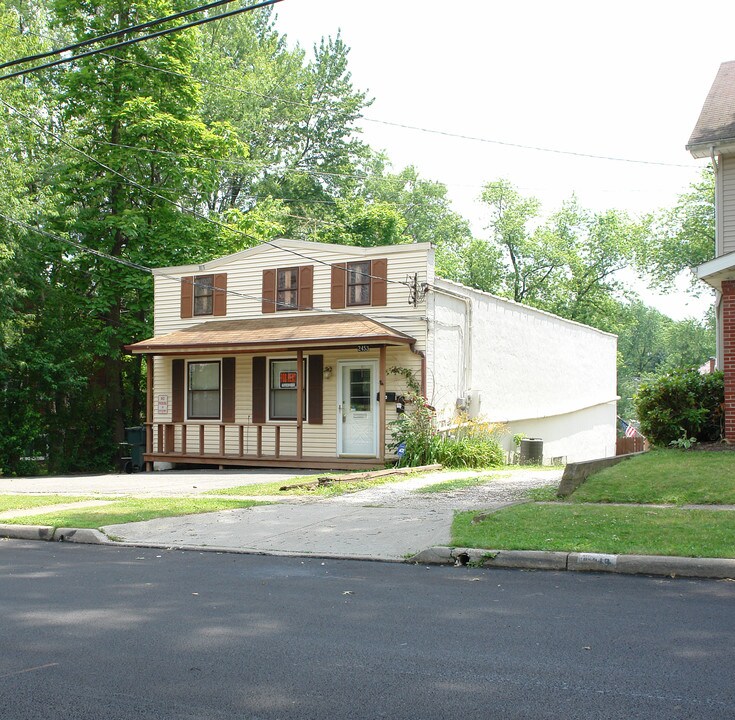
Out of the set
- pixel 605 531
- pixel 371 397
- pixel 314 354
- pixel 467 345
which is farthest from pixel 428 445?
pixel 605 531

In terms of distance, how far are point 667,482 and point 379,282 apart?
415 inches

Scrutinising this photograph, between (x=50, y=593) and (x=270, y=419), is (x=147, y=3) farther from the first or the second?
(x=50, y=593)

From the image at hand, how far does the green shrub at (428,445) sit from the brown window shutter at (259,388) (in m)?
3.87

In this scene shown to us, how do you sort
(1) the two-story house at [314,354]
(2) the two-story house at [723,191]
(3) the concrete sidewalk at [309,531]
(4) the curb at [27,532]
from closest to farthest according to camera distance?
(3) the concrete sidewalk at [309,531], (4) the curb at [27,532], (2) the two-story house at [723,191], (1) the two-story house at [314,354]

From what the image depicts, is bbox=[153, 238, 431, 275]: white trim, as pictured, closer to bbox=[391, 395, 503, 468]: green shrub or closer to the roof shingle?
bbox=[391, 395, 503, 468]: green shrub

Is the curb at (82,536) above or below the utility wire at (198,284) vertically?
below

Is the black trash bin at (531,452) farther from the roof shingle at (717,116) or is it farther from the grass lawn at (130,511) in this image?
the grass lawn at (130,511)

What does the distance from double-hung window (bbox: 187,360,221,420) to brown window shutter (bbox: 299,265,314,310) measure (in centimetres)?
297

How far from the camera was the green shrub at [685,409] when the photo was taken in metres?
15.9

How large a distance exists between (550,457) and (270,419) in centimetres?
1057

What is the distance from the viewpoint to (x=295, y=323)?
849 inches

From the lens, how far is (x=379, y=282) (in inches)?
822

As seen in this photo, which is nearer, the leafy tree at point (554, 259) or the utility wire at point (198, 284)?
the utility wire at point (198, 284)

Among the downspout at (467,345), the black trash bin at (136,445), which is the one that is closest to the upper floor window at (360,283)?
the downspout at (467,345)
